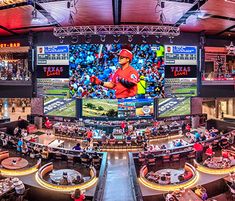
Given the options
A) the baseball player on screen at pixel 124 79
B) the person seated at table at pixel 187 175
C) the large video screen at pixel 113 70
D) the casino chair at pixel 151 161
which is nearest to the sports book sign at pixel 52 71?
the large video screen at pixel 113 70

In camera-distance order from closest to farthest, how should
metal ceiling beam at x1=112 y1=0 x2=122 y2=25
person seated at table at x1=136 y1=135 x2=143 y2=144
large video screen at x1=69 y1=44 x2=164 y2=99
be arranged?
metal ceiling beam at x1=112 y1=0 x2=122 y2=25 < person seated at table at x1=136 y1=135 x2=143 y2=144 < large video screen at x1=69 y1=44 x2=164 y2=99

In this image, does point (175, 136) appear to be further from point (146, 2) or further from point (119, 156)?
point (146, 2)

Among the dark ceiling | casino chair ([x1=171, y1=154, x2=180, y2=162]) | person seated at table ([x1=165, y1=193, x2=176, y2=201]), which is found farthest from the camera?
casino chair ([x1=171, y1=154, x2=180, y2=162])

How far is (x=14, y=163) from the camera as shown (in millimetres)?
11867

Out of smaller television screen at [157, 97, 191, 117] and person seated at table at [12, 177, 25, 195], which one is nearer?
person seated at table at [12, 177, 25, 195]

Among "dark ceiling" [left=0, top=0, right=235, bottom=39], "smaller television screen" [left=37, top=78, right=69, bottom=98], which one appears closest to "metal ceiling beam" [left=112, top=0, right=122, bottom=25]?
"dark ceiling" [left=0, top=0, right=235, bottom=39]

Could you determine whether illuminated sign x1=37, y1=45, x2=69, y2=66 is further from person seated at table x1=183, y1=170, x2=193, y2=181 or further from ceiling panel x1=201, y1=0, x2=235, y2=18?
person seated at table x1=183, y1=170, x2=193, y2=181

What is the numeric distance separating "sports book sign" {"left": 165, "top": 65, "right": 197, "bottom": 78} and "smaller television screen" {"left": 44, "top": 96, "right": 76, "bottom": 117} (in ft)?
21.8

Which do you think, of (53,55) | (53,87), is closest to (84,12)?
(53,55)

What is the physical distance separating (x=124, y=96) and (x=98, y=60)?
281cm

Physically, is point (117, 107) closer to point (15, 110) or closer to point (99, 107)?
point (99, 107)

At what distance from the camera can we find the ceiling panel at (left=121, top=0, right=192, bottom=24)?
11369mm

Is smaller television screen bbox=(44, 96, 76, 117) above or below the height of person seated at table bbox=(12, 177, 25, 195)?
above

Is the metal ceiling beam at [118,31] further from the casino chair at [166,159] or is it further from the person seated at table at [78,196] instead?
the person seated at table at [78,196]
